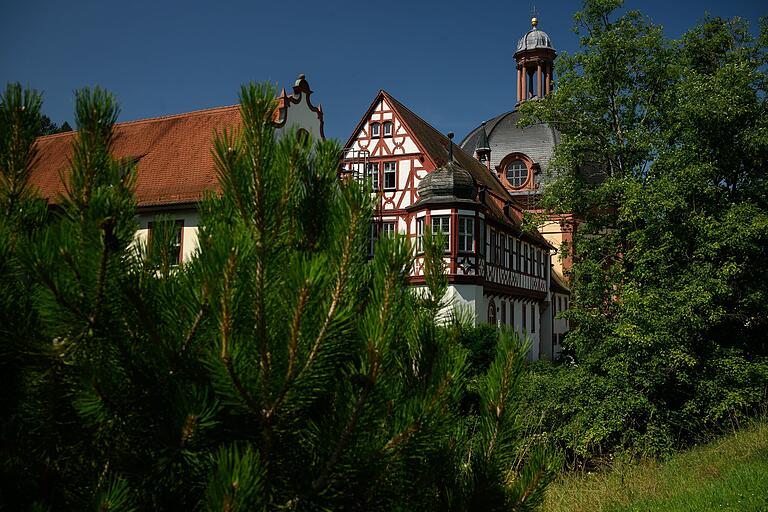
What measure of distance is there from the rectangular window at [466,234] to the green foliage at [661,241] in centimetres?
511

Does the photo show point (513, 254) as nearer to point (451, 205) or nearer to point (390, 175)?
point (451, 205)

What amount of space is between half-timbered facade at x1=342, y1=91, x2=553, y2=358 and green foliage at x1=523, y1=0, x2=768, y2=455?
12.7 ft

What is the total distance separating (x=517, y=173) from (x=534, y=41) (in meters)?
15.5

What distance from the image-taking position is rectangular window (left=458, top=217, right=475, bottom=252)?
24.6 meters

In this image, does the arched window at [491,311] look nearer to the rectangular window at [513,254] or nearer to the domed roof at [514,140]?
the rectangular window at [513,254]

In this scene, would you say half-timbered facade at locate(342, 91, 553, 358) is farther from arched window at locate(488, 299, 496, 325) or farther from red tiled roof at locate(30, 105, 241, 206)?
red tiled roof at locate(30, 105, 241, 206)

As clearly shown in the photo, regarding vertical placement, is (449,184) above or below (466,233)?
above

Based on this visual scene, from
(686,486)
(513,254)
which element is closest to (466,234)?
(513,254)

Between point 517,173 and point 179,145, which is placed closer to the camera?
point 179,145

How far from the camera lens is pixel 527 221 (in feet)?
67.6

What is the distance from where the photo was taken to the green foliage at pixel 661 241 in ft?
51.5

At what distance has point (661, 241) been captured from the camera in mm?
16734

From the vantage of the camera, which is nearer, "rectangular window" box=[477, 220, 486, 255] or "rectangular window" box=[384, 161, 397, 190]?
"rectangular window" box=[477, 220, 486, 255]

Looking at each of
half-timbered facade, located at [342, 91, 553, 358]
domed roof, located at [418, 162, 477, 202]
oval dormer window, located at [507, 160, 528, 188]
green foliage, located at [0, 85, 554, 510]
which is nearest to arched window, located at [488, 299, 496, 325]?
half-timbered facade, located at [342, 91, 553, 358]
